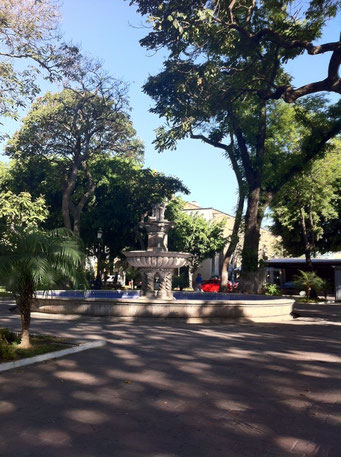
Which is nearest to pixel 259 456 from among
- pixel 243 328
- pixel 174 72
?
pixel 243 328

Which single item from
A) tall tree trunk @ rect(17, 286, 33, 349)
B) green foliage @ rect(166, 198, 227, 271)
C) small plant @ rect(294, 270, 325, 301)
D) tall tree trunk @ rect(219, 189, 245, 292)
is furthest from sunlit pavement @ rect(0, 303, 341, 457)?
green foliage @ rect(166, 198, 227, 271)

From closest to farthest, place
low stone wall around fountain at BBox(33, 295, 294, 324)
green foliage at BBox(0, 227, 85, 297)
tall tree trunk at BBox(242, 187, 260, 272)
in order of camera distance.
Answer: green foliage at BBox(0, 227, 85, 297) → low stone wall around fountain at BBox(33, 295, 294, 324) → tall tree trunk at BBox(242, 187, 260, 272)

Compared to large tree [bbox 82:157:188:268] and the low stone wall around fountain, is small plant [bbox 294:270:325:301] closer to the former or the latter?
large tree [bbox 82:157:188:268]

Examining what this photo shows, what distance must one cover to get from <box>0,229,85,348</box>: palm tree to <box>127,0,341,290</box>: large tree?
1191 centimetres

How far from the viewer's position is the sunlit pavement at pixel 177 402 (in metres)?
3.94

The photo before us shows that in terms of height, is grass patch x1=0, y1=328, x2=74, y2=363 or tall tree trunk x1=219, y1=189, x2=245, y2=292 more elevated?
tall tree trunk x1=219, y1=189, x2=245, y2=292

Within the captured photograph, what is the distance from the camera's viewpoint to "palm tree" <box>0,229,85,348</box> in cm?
757

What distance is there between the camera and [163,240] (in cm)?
1680

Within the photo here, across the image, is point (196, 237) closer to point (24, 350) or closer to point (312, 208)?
point (312, 208)

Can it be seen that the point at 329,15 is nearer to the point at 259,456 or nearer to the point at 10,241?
the point at 10,241

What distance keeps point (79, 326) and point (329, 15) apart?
1454 cm

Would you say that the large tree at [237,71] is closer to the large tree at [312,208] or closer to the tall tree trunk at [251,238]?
the tall tree trunk at [251,238]

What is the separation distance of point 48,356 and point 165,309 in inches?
260

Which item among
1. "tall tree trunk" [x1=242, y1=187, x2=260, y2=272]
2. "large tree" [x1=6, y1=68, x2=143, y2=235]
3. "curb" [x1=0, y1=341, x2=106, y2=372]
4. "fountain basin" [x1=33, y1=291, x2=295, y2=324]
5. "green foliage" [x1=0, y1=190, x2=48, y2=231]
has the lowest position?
"curb" [x1=0, y1=341, x2=106, y2=372]
